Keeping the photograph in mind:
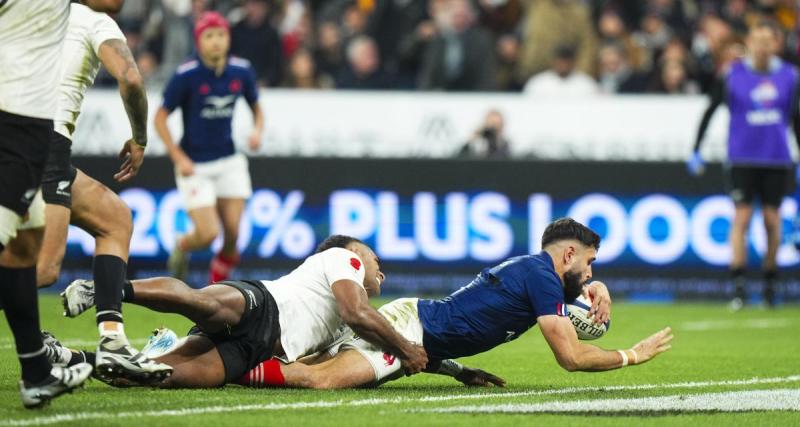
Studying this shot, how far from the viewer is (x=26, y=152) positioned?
5.72 metres

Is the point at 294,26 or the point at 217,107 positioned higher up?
the point at 294,26

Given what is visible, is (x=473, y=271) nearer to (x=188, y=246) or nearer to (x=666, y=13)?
(x=188, y=246)

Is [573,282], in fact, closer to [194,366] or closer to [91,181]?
[194,366]

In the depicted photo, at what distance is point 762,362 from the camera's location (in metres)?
9.08

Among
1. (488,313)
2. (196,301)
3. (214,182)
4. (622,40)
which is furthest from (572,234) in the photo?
(622,40)

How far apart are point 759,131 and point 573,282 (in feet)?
25.4

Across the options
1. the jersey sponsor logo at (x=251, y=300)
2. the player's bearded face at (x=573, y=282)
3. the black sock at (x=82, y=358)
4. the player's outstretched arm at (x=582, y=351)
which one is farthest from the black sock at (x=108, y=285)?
the player's bearded face at (x=573, y=282)

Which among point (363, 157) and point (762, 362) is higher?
point (363, 157)

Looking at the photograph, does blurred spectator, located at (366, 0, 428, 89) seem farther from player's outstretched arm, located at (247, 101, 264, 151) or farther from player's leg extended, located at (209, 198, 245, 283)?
player's leg extended, located at (209, 198, 245, 283)

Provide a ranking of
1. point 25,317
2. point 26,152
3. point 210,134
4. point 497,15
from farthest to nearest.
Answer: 1. point 497,15
2. point 210,134
3. point 25,317
4. point 26,152

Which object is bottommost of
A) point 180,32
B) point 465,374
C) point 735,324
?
point 735,324

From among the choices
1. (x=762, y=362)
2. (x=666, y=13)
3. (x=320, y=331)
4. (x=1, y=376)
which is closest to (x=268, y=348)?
(x=320, y=331)

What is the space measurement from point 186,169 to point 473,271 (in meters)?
3.64

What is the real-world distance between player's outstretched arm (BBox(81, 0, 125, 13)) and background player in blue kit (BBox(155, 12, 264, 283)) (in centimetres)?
534
